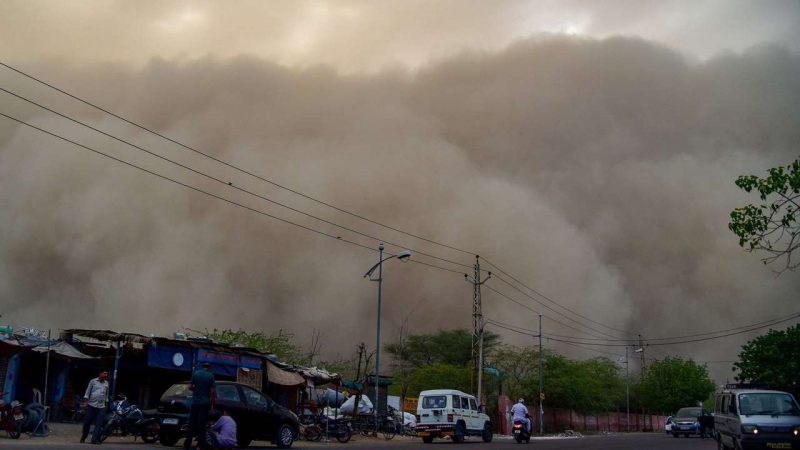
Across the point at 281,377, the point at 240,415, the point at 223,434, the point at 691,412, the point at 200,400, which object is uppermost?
the point at 281,377

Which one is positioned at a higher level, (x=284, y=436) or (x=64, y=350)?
(x=64, y=350)

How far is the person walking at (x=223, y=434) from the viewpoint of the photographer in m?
13.1

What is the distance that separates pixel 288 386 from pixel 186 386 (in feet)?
34.3

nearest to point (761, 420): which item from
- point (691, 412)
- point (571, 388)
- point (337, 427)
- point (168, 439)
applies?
point (337, 427)

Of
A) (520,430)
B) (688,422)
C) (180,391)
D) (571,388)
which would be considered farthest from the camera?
(571,388)

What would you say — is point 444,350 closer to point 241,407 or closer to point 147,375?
point 147,375

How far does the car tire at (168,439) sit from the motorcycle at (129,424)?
1.80 ft

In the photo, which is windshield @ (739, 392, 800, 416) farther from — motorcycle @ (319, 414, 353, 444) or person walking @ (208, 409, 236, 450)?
motorcycle @ (319, 414, 353, 444)

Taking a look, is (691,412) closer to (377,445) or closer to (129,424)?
(377,445)

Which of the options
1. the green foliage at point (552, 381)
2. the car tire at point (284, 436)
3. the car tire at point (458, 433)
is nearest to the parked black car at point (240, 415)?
the car tire at point (284, 436)

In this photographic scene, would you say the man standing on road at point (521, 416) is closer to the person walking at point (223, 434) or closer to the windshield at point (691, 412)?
the person walking at point (223, 434)

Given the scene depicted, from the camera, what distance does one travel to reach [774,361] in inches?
1085

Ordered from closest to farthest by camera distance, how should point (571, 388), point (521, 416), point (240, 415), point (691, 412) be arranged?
point (240, 415) → point (521, 416) → point (691, 412) → point (571, 388)

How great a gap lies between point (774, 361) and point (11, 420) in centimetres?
2670
